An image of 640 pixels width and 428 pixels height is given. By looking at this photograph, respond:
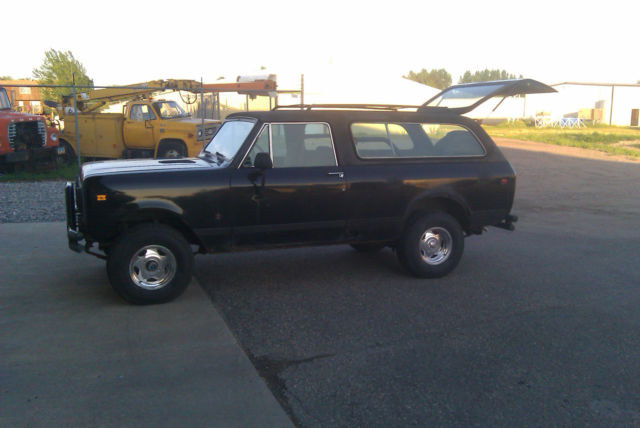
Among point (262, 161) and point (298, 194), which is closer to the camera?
point (262, 161)

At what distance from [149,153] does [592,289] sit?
14.3 metres

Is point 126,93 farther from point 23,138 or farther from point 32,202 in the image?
point 32,202

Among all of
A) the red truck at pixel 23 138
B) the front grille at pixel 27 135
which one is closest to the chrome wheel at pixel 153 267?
the red truck at pixel 23 138

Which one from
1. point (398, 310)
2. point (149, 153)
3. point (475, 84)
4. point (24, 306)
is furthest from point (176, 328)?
point (149, 153)

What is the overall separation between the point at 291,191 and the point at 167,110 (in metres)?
13.0

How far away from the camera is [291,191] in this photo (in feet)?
20.0

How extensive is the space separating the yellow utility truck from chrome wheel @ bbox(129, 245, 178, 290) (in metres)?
11.2

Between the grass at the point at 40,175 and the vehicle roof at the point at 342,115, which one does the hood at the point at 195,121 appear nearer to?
the grass at the point at 40,175

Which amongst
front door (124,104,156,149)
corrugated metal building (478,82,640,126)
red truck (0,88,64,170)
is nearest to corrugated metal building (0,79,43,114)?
red truck (0,88,64,170)

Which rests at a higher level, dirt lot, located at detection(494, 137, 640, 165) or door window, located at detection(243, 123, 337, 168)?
door window, located at detection(243, 123, 337, 168)

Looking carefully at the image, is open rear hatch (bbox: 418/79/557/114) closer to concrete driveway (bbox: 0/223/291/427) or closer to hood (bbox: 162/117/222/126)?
concrete driveway (bbox: 0/223/291/427)

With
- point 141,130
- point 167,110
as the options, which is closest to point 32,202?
point 141,130

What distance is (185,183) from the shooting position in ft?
18.7

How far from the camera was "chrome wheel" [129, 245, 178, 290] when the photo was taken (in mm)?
5641
